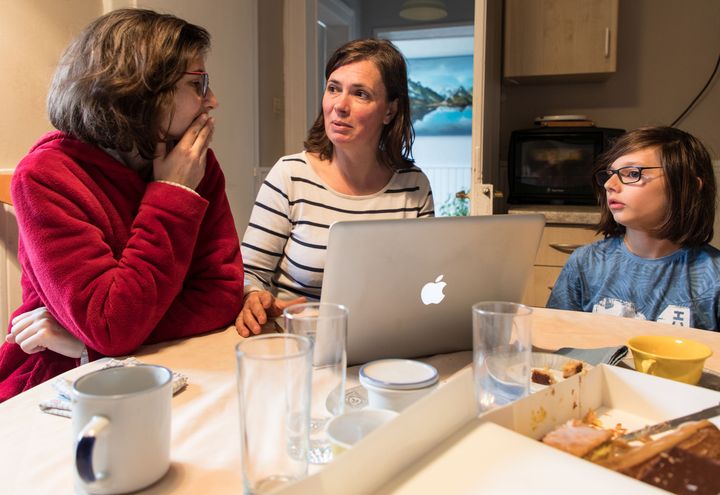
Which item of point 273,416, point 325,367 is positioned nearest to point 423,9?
point 325,367

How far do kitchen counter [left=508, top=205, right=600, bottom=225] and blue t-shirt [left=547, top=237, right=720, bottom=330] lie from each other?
114 cm

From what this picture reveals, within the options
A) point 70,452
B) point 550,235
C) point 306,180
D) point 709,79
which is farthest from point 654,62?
point 70,452

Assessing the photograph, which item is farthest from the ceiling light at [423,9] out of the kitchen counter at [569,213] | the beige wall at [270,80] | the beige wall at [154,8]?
the kitchen counter at [569,213]

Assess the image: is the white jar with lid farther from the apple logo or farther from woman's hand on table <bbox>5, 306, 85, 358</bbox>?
woman's hand on table <bbox>5, 306, 85, 358</bbox>

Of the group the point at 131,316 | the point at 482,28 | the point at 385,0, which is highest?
the point at 385,0

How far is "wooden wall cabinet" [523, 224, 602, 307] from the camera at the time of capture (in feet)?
9.33

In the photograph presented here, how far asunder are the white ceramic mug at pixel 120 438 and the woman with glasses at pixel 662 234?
50.5 inches

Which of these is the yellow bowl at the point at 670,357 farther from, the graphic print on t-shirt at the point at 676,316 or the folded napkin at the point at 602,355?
the graphic print on t-shirt at the point at 676,316

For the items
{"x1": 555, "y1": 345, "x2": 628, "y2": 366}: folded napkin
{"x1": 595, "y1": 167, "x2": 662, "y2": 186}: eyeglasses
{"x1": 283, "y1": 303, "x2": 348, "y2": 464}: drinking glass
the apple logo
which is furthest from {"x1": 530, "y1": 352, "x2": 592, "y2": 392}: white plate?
{"x1": 595, "y1": 167, "x2": 662, "y2": 186}: eyeglasses

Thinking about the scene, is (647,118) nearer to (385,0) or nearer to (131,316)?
(385,0)

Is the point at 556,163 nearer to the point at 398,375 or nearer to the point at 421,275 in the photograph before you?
the point at 421,275

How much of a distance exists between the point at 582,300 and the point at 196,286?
42.4 inches

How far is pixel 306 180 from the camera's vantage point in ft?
5.30

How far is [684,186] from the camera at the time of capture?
150 centimetres
